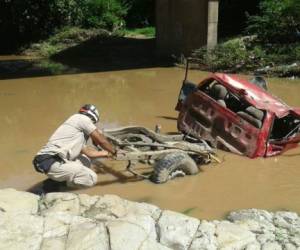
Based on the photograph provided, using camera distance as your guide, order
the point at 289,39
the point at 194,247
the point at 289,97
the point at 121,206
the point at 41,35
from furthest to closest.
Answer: the point at 41,35 < the point at 289,39 < the point at 289,97 < the point at 121,206 < the point at 194,247

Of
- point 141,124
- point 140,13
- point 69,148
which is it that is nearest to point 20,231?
point 69,148

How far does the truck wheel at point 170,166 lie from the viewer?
878cm

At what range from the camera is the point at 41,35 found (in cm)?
2816

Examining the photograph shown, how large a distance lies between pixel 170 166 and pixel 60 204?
2.41 metres

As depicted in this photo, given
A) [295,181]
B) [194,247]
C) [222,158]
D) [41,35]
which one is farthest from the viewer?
[41,35]

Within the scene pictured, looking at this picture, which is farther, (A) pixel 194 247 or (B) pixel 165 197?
(B) pixel 165 197

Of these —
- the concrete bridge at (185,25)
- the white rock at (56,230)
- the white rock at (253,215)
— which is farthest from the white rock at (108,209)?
the concrete bridge at (185,25)

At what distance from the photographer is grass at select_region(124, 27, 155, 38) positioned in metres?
29.3

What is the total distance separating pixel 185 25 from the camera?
22.5 meters

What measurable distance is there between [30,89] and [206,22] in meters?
7.46

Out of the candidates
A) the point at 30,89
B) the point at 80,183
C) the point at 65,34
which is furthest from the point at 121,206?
the point at 65,34

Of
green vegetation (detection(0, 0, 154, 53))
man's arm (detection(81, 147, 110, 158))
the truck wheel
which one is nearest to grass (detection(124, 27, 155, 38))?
green vegetation (detection(0, 0, 154, 53))

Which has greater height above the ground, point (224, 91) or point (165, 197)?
point (224, 91)

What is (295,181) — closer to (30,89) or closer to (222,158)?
(222,158)
